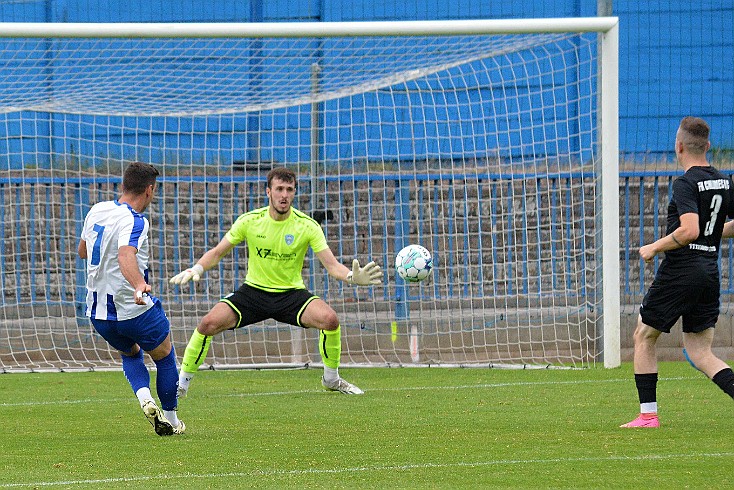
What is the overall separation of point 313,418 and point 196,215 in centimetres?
561

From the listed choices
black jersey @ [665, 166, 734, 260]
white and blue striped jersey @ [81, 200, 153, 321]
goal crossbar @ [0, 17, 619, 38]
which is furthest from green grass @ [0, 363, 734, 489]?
goal crossbar @ [0, 17, 619, 38]

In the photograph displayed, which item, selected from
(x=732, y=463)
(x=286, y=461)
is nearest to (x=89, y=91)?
(x=286, y=461)

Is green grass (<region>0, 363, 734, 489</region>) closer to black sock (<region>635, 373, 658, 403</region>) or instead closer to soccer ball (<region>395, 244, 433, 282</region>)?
black sock (<region>635, 373, 658, 403</region>)

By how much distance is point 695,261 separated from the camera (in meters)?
7.03

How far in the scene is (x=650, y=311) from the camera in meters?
7.14

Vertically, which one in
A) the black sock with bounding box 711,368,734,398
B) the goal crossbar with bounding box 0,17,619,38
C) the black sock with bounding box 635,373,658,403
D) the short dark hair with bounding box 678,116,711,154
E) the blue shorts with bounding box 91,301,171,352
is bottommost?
the black sock with bounding box 635,373,658,403

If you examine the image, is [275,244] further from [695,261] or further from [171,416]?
[695,261]

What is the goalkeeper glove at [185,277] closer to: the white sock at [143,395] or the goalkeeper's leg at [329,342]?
the white sock at [143,395]

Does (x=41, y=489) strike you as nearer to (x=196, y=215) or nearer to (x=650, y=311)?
(x=650, y=311)

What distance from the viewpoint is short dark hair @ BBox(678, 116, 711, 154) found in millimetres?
7000

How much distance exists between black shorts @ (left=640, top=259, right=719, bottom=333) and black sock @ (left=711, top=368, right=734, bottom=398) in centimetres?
31

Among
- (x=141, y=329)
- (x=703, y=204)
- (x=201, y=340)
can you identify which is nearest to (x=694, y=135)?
(x=703, y=204)

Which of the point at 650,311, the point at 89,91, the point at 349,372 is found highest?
the point at 89,91

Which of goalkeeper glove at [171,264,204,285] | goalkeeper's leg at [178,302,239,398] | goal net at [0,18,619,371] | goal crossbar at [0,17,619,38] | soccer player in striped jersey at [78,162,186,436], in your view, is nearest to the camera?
soccer player in striped jersey at [78,162,186,436]
